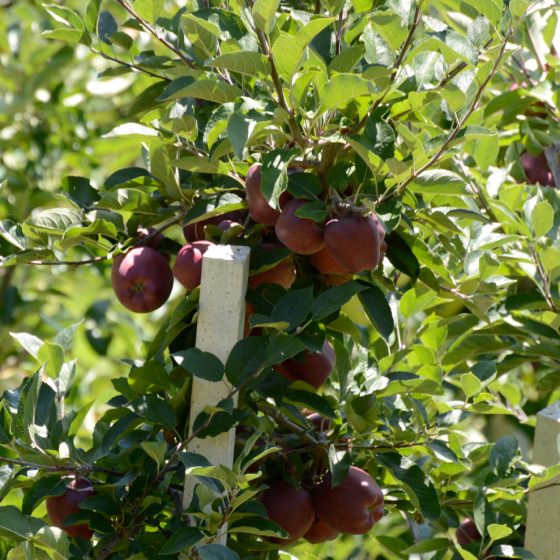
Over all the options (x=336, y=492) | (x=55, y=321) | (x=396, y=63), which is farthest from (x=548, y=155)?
(x=55, y=321)

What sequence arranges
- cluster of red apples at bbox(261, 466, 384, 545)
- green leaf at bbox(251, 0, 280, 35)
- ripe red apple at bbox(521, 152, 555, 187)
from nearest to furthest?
green leaf at bbox(251, 0, 280, 35)
cluster of red apples at bbox(261, 466, 384, 545)
ripe red apple at bbox(521, 152, 555, 187)

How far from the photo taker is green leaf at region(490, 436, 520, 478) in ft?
4.10

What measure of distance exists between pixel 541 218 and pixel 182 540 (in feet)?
2.18

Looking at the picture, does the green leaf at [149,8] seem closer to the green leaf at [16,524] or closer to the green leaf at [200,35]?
the green leaf at [200,35]

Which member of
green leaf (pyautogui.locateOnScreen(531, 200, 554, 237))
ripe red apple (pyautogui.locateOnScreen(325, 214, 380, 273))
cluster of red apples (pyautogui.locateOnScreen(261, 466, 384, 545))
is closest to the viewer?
ripe red apple (pyautogui.locateOnScreen(325, 214, 380, 273))

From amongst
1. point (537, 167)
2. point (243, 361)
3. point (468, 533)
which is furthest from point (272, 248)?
point (537, 167)

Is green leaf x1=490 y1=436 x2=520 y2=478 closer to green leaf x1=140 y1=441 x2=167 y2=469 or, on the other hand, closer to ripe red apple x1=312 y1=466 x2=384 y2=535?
ripe red apple x1=312 y1=466 x2=384 y2=535

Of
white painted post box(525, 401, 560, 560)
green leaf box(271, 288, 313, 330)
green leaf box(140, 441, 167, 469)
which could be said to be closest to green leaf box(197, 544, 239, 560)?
green leaf box(140, 441, 167, 469)

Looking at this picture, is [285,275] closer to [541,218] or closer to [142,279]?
[142,279]

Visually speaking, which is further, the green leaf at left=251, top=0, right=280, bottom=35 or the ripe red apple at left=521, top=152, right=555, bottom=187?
the ripe red apple at left=521, top=152, right=555, bottom=187

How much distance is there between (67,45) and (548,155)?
143 centimetres

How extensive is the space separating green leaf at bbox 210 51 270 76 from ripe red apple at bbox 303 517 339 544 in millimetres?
517

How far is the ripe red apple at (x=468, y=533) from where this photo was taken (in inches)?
55.8

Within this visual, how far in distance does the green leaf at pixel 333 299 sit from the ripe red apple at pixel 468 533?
49 cm
